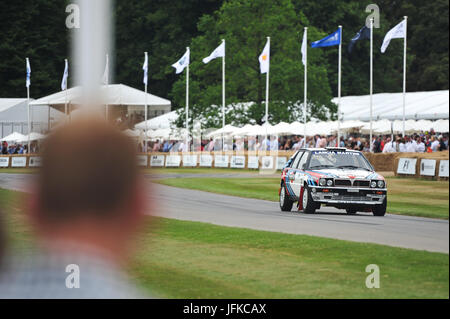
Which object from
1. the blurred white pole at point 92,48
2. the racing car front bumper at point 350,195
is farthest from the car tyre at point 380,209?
the blurred white pole at point 92,48

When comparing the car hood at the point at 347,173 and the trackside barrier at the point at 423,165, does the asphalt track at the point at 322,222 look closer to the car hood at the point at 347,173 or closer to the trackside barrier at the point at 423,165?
the car hood at the point at 347,173

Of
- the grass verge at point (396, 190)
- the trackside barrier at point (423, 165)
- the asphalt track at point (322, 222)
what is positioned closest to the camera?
the asphalt track at point (322, 222)

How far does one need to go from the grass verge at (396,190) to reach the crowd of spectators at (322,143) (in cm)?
504

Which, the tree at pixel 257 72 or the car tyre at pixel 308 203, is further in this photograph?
the tree at pixel 257 72

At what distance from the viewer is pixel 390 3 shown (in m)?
94.2

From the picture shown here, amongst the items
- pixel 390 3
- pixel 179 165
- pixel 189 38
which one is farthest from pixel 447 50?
pixel 179 165

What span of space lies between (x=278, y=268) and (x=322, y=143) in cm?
3698

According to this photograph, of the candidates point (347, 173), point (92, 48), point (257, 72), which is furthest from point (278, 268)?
point (257, 72)

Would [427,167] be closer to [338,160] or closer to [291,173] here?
[338,160]

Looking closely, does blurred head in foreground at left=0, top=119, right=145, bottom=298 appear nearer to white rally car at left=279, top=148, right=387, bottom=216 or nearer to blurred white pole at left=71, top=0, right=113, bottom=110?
blurred white pole at left=71, top=0, right=113, bottom=110

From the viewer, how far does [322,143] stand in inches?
1857

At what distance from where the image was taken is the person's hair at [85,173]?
2.11 meters

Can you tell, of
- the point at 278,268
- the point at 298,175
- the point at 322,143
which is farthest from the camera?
→ the point at 322,143

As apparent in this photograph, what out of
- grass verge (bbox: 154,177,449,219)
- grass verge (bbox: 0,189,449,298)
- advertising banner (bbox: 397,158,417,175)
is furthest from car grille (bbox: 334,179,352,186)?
advertising banner (bbox: 397,158,417,175)
